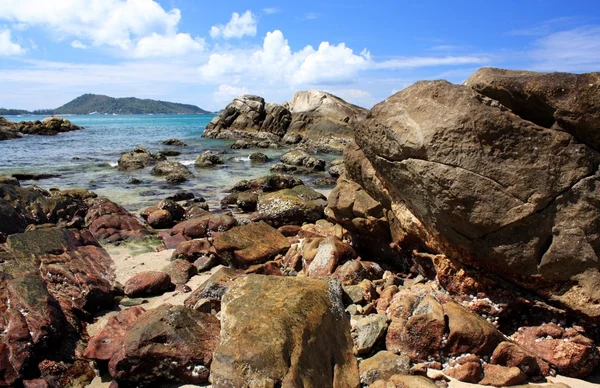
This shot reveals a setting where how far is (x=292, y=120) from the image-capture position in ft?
182

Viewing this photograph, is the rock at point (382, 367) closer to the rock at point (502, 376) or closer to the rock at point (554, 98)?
the rock at point (502, 376)

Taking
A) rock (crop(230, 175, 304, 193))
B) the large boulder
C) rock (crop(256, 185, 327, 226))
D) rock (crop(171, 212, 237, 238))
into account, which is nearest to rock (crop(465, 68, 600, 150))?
the large boulder

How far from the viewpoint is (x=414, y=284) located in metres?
7.05

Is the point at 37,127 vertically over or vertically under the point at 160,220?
over

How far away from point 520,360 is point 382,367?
168 cm

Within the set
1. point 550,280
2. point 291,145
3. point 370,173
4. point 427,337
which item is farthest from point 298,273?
point 291,145

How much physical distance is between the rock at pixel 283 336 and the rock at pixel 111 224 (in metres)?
7.46

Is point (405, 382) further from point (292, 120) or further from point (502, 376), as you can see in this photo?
point (292, 120)

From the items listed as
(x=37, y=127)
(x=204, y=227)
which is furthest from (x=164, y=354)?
(x=37, y=127)

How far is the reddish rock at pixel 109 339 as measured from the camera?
18.8 ft

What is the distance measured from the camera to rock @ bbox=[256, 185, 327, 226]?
43.2 feet

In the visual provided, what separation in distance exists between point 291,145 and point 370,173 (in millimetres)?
40998

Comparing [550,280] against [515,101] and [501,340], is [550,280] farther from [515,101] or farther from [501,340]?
[515,101]

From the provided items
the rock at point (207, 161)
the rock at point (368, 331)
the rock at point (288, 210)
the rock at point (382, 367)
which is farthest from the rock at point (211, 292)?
the rock at point (207, 161)
